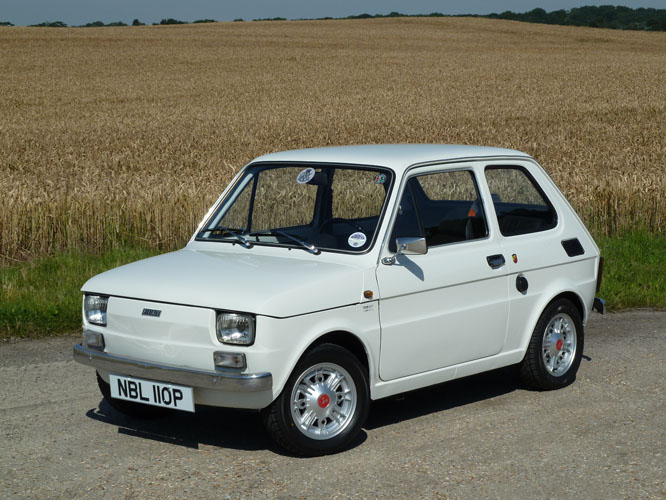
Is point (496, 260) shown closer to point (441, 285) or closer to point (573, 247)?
point (441, 285)

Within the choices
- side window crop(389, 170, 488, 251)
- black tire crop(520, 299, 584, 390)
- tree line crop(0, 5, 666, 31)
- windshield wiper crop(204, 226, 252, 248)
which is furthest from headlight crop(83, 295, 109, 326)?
tree line crop(0, 5, 666, 31)

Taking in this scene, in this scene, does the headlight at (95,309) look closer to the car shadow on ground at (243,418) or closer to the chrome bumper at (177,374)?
the chrome bumper at (177,374)

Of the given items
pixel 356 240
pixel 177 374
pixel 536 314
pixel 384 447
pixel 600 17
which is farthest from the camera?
pixel 600 17

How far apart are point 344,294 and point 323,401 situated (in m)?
0.58

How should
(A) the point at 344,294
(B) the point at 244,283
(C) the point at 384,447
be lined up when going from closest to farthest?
(B) the point at 244,283
(A) the point at 344,294
(C) the point at 384,447

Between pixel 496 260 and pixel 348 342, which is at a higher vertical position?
pixel 496 260

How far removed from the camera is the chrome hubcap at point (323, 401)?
192 inches

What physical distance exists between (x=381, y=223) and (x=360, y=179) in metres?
0.55

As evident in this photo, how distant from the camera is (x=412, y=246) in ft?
17.1

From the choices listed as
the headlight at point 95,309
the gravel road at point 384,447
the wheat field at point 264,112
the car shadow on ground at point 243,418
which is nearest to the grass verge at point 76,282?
the wheat field at point 264,112

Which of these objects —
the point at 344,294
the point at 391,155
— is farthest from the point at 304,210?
the point at 344,294

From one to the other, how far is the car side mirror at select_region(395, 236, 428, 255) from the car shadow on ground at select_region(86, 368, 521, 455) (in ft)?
3.33

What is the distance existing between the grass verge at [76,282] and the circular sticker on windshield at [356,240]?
3.60 meters

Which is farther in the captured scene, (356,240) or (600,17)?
(600,17)
